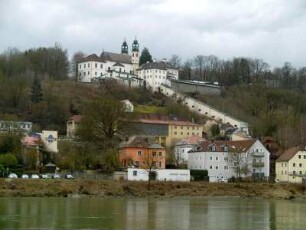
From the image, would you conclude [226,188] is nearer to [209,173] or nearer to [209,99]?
[209,173]

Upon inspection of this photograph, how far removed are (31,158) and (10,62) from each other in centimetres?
6183

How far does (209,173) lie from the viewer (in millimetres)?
86625

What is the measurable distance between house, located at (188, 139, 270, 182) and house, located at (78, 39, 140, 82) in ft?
217

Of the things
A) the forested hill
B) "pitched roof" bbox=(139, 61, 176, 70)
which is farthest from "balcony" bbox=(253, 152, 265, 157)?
"pitched roof" bbox=(139, 61, 176, 70)

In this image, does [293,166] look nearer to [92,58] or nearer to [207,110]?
[207,110]

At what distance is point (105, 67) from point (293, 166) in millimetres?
80574

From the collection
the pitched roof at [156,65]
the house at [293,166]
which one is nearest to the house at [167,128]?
the house at [293,166]

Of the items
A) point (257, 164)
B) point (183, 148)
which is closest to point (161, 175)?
point (257, 164)

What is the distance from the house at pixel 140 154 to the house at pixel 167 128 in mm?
22311

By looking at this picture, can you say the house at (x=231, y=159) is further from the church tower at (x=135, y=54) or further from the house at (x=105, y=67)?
the church tower at (x=135, y=54)

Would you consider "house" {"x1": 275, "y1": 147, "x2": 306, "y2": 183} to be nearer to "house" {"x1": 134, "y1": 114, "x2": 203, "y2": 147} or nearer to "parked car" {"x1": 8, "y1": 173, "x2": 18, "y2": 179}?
"house" {"x1": 134, "y1": 114, "x2": 203, "y2": 147}

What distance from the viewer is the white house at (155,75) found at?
15169cm

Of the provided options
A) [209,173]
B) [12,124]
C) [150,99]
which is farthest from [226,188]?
[150,99]

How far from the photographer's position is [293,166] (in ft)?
286
